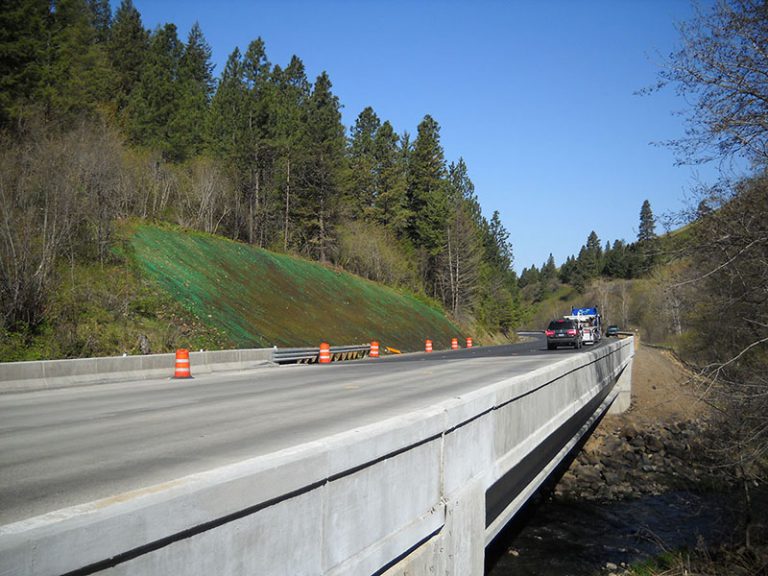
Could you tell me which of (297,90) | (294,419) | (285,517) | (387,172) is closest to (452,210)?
(387,172)

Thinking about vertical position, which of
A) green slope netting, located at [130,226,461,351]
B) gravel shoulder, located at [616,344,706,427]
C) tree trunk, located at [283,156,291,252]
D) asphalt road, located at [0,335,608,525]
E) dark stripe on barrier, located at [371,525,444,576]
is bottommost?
gravel shoulder, located at [616,344,706,427]

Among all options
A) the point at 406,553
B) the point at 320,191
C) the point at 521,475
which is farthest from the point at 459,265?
the point at 406,553

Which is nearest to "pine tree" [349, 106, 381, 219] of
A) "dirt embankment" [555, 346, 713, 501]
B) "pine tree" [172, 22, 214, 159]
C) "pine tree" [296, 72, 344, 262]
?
"pine tree" [296, 72, 344, 262]

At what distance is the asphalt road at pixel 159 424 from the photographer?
613 cm

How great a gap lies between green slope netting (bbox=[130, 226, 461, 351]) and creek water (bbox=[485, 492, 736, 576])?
736 inches

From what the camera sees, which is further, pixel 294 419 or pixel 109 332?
pixel 109 332

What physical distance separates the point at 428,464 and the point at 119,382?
44.6 feet

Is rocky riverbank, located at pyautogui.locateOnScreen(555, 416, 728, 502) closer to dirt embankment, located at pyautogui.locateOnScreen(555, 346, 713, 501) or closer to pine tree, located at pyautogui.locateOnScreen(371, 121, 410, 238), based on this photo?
dirt embankment, located at pyautogui.locateOnScreen(555, 346, 713, 501)

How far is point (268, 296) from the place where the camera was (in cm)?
4106

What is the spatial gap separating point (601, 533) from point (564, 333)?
90.3 ft

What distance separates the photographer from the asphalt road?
613 cm

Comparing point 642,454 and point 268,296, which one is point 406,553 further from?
point 268,296

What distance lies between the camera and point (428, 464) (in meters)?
5.78

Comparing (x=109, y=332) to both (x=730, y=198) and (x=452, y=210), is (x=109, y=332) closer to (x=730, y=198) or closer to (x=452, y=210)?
(x=730, y=198)
